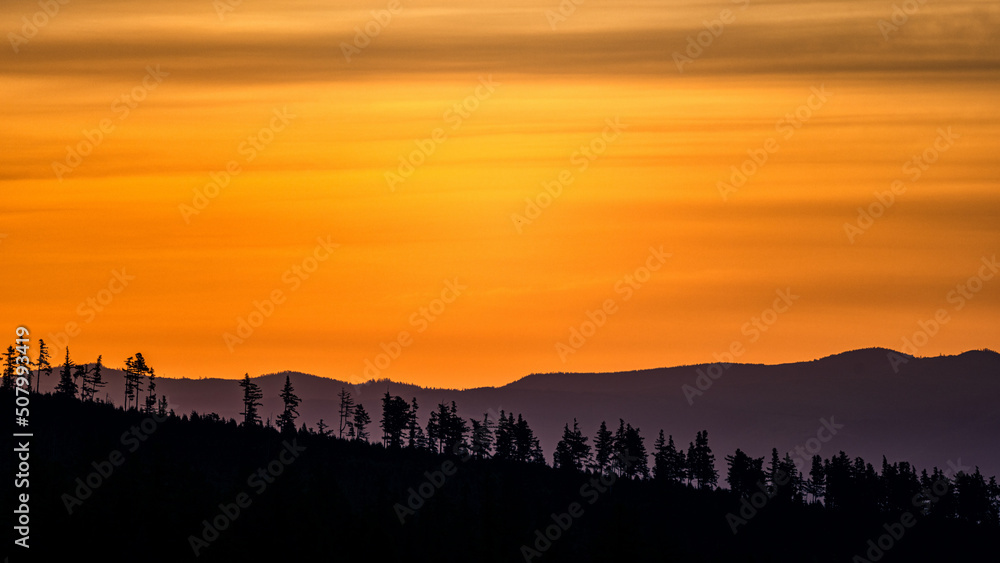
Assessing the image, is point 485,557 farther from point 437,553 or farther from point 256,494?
point 256,494

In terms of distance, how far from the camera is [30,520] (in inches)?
3642

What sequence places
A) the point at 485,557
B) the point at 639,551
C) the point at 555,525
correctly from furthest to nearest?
the point at 555,525 → the point at 485,557 → the point at 639,551

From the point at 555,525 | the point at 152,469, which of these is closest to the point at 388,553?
the point at 152,469

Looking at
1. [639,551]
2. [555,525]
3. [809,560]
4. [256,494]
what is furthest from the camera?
[809,560]

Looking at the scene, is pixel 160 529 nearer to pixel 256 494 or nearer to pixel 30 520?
pixel 30 520

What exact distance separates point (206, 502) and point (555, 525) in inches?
2692

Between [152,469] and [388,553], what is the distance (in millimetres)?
22066

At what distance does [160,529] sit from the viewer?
9519cm

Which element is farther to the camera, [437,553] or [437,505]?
[437,505]

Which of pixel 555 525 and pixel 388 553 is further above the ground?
pixel 555 525

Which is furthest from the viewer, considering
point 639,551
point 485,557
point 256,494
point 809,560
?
point 809,560

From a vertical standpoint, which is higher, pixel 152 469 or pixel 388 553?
pixel 152 469

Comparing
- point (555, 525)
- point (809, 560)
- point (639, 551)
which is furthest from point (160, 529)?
point (809, 560)

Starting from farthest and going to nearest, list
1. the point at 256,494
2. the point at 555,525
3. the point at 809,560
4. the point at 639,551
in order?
the point at 809,560
the point at 555,525
the point at 256,494
the point at 639,551
